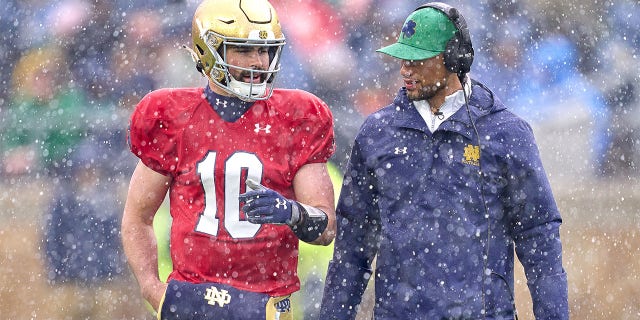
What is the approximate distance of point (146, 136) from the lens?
4.54 metres

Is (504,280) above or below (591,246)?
above

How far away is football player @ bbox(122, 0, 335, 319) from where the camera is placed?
4438 millimetres

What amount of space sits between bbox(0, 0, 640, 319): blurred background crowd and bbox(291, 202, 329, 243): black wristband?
503cm

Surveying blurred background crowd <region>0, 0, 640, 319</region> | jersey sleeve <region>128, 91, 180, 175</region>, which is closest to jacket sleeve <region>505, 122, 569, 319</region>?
jersey sleeve <region>128, 91, 180, 175</region>

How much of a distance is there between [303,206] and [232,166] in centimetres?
30

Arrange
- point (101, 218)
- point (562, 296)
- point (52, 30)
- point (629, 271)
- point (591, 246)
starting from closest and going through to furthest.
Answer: point (562, 296), point (101, 218), point (52, 30), point (629, 271), point (591, 246)

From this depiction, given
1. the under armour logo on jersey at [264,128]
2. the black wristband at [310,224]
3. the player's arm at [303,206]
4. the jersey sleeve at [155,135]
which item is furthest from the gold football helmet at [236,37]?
A: the black wristband at [310,224]

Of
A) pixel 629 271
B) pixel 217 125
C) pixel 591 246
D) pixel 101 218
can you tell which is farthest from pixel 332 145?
pixel 591 246

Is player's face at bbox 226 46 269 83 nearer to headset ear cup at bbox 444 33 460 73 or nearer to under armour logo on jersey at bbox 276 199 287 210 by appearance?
under armour logo on jersey at bbox 276 199 287 210

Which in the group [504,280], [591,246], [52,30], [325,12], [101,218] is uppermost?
[504,280]

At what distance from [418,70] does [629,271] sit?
726 cm

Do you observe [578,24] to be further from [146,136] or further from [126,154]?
[146,136]

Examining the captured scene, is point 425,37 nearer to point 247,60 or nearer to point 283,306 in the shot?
point 247,60

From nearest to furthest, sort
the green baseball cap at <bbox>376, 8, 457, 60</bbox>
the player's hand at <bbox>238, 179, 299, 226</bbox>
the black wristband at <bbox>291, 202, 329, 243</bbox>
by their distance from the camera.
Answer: the player's hand at <bbox>238, 179, 299, 226</bbox>, the black wristband at <bbox>291, 202, 329, 243</bbox>, the green baseball cap at <bbox>376, 8, 457, 60</bbox>
